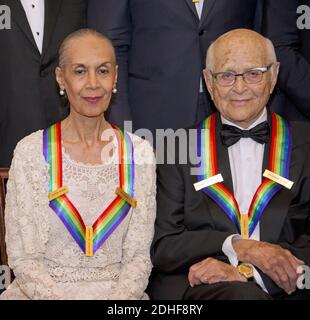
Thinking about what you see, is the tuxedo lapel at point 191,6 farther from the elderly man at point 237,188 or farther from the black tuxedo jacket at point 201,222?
the black tuxedo jacket at point 201,222

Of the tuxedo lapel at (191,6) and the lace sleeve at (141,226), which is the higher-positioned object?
the tuxedo lapel at (191,6)

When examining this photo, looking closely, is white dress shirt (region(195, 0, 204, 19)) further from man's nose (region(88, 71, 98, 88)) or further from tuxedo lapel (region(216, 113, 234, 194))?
man's nose (region(88, 71, 98, 88))

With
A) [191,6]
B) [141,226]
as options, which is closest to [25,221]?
[141,226]

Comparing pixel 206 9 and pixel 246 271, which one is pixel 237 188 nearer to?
pixel 246 271

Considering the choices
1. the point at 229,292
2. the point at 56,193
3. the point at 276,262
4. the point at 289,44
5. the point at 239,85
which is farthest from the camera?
the point at 289,44

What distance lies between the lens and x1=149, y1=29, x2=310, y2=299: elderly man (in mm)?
3115

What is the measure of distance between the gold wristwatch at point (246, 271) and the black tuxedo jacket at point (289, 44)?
1.19 metres

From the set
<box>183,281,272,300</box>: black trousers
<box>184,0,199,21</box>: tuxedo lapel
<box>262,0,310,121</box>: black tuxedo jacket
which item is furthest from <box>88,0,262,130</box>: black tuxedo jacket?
<box>183,281,272,300</box>: black trousers

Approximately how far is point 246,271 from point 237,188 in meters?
0.42

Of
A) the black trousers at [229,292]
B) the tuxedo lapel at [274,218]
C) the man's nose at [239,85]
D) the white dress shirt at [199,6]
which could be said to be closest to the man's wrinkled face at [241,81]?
the man's nose at [239,85]

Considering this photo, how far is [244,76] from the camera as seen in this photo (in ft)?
10.6

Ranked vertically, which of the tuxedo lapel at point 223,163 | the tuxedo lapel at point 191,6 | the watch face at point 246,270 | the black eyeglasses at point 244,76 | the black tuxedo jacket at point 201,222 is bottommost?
the watch face at point 246,270

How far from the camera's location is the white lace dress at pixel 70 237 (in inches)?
120
